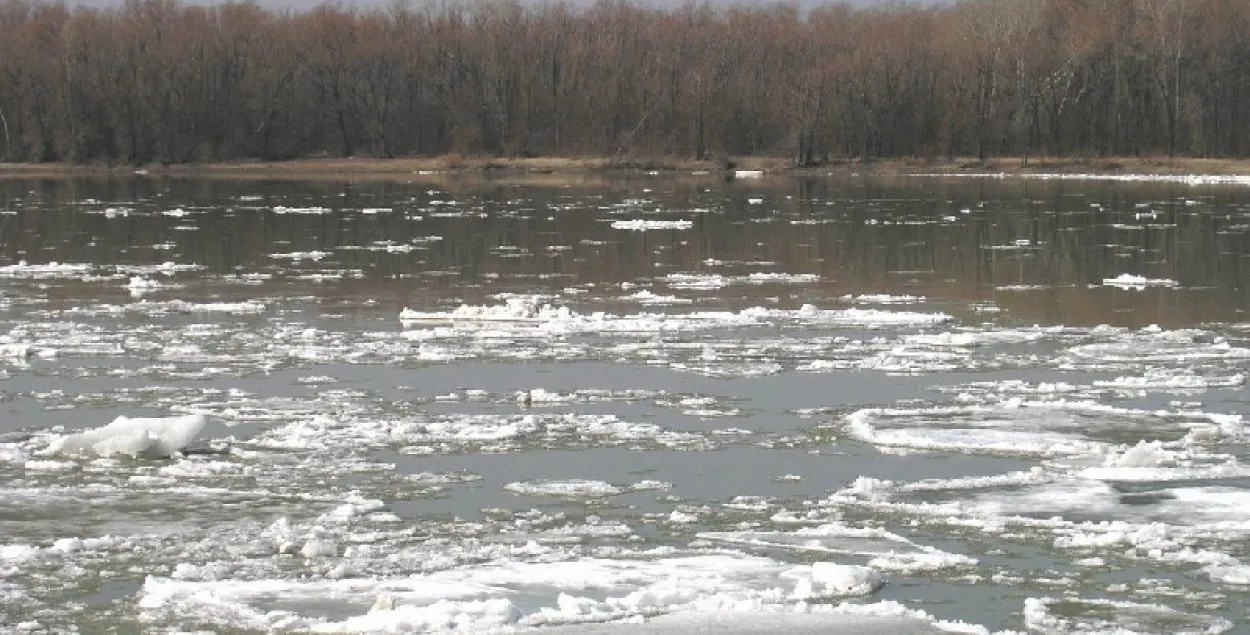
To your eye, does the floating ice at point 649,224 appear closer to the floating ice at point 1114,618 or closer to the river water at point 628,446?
the river water at point 628,446

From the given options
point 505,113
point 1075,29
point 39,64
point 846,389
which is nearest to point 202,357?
point 846,389

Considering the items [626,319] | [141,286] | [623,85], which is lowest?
[626,319]

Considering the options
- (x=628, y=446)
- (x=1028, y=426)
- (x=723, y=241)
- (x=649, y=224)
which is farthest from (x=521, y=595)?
(x=649, y=224)

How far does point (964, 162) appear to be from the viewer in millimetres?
71438

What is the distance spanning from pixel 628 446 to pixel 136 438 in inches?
117

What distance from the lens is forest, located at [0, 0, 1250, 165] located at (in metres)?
73.7

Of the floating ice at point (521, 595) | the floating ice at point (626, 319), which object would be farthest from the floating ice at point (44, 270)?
the floating ice at point (521, 595)

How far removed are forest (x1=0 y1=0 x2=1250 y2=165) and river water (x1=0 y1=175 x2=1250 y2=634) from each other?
52409 millimetres

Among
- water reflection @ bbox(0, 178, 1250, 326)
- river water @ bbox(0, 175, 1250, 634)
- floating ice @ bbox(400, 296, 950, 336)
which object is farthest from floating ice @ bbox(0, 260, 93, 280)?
floating ice @ bbox(400, 296, 950, 336)

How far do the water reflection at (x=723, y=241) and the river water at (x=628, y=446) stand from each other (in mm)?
206

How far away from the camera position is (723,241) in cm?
2833

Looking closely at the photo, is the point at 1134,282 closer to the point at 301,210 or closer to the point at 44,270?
the point at 44,270

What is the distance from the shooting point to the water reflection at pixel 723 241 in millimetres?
20016

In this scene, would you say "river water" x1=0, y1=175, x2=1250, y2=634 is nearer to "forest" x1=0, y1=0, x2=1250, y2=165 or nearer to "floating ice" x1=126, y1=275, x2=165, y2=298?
"floating ice" x1=126, y1=275, x2=165, y2=298
